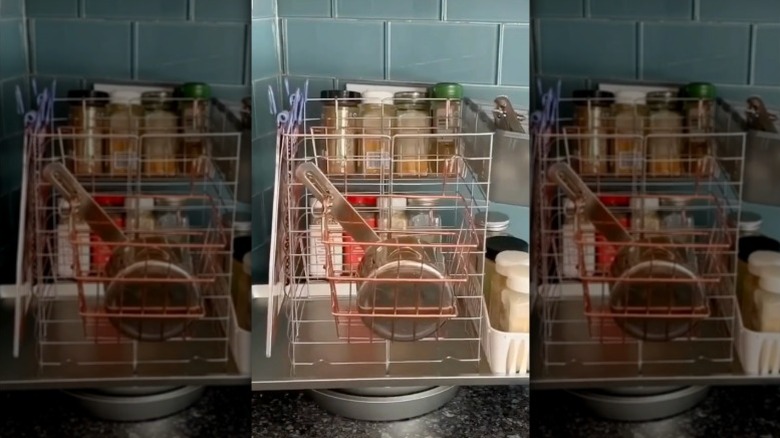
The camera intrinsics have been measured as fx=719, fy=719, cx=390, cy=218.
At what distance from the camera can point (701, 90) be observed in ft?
1.63

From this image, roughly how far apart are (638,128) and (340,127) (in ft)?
1.79

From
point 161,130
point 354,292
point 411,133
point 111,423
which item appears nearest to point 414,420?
point 354,292

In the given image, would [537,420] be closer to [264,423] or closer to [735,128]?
[735,128]

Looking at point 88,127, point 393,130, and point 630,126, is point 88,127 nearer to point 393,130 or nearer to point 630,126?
point 630,126

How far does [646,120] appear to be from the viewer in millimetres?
486

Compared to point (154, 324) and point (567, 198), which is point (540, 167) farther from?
point (154, 324)

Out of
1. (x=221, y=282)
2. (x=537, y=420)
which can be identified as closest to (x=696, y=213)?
(x=537, y=420)

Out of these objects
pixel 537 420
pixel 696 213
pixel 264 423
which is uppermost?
pixel 696 213

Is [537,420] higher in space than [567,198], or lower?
lower

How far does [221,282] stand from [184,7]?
203 millimetres

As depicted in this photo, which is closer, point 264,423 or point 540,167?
point 540,167

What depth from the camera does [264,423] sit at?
3.11 ft

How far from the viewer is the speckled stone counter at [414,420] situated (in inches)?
37.0

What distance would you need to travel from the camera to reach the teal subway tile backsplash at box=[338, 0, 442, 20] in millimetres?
975
